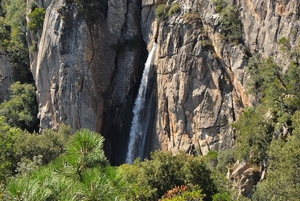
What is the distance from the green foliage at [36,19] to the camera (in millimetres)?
48125

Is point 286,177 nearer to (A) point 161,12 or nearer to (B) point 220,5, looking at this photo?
(B) point 220,5

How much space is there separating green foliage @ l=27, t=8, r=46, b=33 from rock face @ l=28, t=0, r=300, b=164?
130 cm

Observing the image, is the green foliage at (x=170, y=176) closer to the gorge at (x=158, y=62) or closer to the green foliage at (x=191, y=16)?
the gorge at (x=158, y=62)

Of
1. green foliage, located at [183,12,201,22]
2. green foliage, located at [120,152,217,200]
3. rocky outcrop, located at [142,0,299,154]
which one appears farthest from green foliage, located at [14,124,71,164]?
green foliage, located at [183,12,201,22]

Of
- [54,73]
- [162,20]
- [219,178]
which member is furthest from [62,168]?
[54,73]

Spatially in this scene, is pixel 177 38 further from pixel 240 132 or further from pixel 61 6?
pixel 61 6

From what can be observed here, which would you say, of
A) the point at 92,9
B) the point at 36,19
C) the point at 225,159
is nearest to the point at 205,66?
the point at 225,159

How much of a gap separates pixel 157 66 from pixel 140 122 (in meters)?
6.38

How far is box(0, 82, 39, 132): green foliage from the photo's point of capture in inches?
1927

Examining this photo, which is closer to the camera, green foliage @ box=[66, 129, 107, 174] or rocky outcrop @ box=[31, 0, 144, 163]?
green foliage @ box=[66, 129, 107, 174]

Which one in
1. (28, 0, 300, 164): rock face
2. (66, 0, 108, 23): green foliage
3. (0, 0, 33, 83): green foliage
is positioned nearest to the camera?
(28, 0, 300, 164): rock face

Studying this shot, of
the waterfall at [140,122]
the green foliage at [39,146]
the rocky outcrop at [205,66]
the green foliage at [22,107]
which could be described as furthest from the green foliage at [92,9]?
the green foliage at [39,146]

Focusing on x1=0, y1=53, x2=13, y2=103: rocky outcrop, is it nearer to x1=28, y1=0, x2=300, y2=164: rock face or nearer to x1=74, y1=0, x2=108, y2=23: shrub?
x1=28, y1=0, x2=300, y2=164: rock face

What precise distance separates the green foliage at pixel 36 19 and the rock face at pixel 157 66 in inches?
51.3
